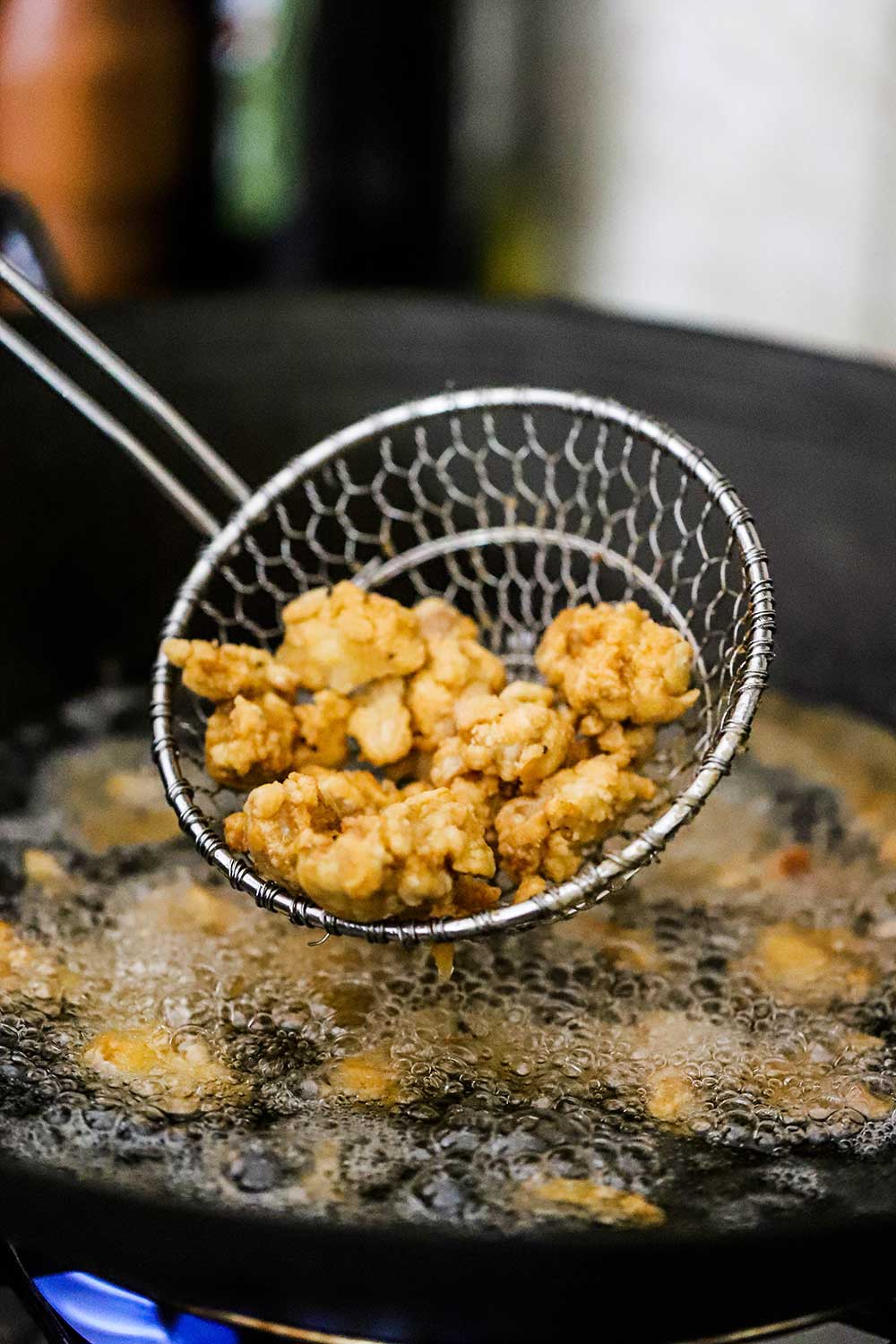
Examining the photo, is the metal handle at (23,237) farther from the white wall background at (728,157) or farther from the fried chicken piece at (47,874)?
the white wall background at (728,157)

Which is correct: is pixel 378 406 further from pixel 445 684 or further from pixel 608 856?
pixel 608 856

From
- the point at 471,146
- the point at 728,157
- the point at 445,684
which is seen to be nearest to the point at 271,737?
the point at 445,684

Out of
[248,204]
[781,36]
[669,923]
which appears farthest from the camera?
[248,204]

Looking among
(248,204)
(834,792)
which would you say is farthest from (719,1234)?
(248,204)

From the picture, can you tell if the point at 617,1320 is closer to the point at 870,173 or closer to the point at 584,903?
the point at 584,903

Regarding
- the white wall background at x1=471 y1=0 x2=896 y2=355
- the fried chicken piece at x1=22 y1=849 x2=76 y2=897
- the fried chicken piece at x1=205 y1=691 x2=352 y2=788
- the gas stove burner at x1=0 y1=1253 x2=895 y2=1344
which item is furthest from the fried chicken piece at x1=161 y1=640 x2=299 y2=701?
the white wall background at x1=471 y1=0 x2=896 y2=355

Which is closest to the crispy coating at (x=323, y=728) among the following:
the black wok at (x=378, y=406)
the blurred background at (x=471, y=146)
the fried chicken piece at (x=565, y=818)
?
the fried chicken piece at (x=565, y=818)
